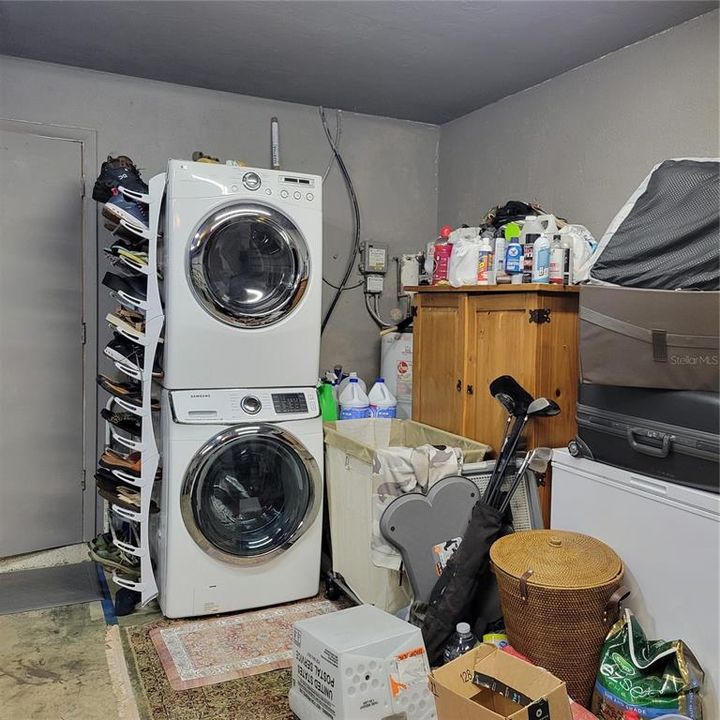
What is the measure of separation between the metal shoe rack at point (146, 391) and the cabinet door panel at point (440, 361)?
A: 118 centimetres

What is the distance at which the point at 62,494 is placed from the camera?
3.34 metres

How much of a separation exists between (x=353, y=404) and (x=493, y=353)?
34.6 inches

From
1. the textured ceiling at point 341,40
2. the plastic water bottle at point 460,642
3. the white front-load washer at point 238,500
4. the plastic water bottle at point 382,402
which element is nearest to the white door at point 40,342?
the textured ceiling at point 341,40

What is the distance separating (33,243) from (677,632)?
10.1ft

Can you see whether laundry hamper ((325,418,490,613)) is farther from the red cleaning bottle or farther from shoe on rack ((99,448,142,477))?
shoe on rack ((99,448,142,477))

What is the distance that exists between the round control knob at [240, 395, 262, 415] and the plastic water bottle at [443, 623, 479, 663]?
1139 millimetres

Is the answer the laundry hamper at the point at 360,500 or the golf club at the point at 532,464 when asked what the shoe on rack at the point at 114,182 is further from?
the golf club at the point at 532,464

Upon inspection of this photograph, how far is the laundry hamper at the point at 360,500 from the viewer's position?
2.54 meters

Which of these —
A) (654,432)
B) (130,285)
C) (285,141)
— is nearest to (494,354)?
(654,432)

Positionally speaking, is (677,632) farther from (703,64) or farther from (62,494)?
(62,494)

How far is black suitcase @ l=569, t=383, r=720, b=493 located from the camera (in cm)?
183

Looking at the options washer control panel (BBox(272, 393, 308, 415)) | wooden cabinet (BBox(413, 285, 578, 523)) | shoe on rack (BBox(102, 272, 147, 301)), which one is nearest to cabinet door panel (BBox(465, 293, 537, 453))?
wooden cabinet (BBox(413, 285, 578, 523))

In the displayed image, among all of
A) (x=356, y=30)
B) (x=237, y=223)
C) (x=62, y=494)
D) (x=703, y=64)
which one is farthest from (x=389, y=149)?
(x=62, y=494)

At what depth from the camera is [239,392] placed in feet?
9.09
